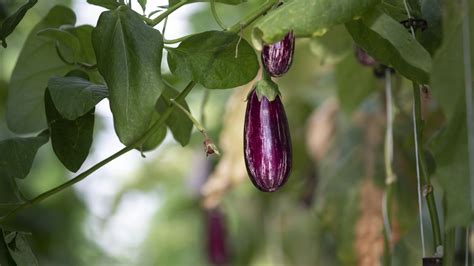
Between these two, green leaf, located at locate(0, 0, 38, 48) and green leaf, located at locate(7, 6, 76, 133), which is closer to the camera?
green leaf, located at locate(0, 0, 38, 48)

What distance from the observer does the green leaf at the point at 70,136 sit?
0.47 metres

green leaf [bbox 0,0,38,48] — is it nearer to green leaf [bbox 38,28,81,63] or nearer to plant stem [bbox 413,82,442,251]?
green leaf [bbox 38,28,81,63]

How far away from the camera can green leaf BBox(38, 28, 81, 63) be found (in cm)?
49

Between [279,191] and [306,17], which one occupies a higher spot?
[306,17]

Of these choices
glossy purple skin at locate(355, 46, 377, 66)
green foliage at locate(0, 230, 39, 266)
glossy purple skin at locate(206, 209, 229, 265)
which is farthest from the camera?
glossy purple skin at locate(206, 209, 229, 265)

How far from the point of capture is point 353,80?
2.49 feet

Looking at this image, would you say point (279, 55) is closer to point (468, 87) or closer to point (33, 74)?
point (468, 87)

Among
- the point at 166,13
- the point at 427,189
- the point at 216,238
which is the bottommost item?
the point at 216,238

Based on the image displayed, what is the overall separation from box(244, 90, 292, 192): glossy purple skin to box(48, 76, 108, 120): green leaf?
7 cm

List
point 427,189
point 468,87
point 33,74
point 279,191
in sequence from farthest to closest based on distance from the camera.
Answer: point 279,191
point 33,74
point 427,189
point 468,87

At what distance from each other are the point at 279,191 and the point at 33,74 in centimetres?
63

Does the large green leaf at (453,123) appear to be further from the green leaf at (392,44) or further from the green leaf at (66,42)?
the green leaf at (66,42)

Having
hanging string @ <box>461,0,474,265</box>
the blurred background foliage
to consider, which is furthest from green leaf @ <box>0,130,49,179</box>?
hanging string @ <box>461,0,474,265</box>

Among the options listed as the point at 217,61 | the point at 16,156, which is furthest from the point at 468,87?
the point at 16,156
